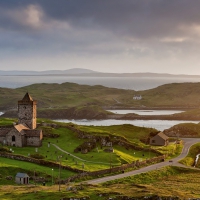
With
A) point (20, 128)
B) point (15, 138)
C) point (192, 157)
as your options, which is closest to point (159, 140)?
point (192, 157)

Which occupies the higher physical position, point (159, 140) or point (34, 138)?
point (34, 138)

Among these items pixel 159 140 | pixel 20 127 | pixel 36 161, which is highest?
pixel 20 127

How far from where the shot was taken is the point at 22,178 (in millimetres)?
56406

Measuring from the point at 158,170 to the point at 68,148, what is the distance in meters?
22.9

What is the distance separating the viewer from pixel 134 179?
67000 millimetres

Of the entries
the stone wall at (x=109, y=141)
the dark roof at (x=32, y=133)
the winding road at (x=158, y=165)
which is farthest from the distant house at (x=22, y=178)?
the stone wall at (x=109, y=141)

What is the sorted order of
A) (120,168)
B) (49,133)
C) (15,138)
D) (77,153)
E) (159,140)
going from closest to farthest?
(120,168), (77,153), (15,138), (49,133), (159,140)

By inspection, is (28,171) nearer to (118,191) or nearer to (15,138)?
(118,191)

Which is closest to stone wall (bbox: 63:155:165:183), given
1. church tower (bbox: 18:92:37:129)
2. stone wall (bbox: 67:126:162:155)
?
stone wall (bbox: 67:126:162:155)

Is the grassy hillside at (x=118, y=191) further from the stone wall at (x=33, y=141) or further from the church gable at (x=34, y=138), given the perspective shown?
the church gable at (x=34, y=138)

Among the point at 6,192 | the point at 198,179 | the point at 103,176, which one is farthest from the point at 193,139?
the point at 6,192

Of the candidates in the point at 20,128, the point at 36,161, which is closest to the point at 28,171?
the point at 36,161

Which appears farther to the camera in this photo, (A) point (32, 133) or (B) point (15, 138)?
(A) point (32, 133)

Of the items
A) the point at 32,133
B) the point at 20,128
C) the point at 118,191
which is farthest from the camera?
the point at 20,128
